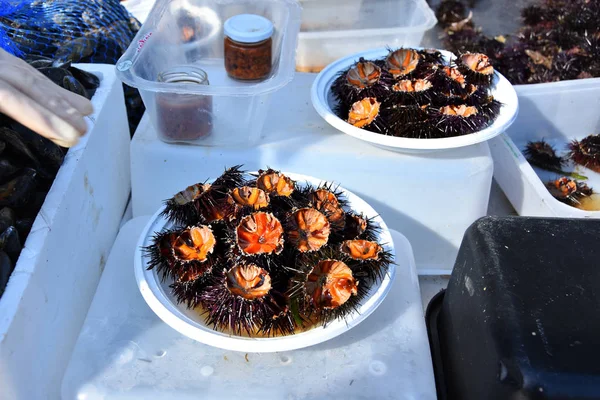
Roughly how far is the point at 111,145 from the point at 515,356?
1.04 meters

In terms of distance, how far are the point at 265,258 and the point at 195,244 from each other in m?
0.15

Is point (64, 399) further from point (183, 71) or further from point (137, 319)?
point (183, 71)

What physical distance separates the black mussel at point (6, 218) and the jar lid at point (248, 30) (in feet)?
2.35

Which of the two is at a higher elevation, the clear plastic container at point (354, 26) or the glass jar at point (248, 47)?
the glass jar at point (248, 47)

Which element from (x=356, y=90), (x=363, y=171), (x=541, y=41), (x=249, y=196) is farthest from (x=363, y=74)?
(x=541, y=41)

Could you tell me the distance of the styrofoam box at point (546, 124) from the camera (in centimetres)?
167

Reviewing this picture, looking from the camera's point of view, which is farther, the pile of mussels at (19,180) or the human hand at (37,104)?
the pile of mussels at (19,180)

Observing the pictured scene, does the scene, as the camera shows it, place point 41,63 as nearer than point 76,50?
Yes

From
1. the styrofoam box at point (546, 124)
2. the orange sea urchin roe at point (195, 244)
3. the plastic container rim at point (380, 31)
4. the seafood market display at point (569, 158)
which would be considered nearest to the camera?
the orange sea urchin roe at point (195, 244)

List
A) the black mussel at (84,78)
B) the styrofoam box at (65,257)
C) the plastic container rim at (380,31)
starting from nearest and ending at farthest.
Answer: the styrofoam box at (65,257), the black mussel at (84,78), the plastic container rim at (380,31)

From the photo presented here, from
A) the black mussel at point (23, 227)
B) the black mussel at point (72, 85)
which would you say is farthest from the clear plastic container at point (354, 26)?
the black mussel at point (23, 227)

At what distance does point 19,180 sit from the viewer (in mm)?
1047

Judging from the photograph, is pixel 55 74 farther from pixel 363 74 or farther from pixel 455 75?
pixel 455 75

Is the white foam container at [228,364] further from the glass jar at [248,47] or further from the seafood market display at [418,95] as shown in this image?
the glass jar at [248,47]
